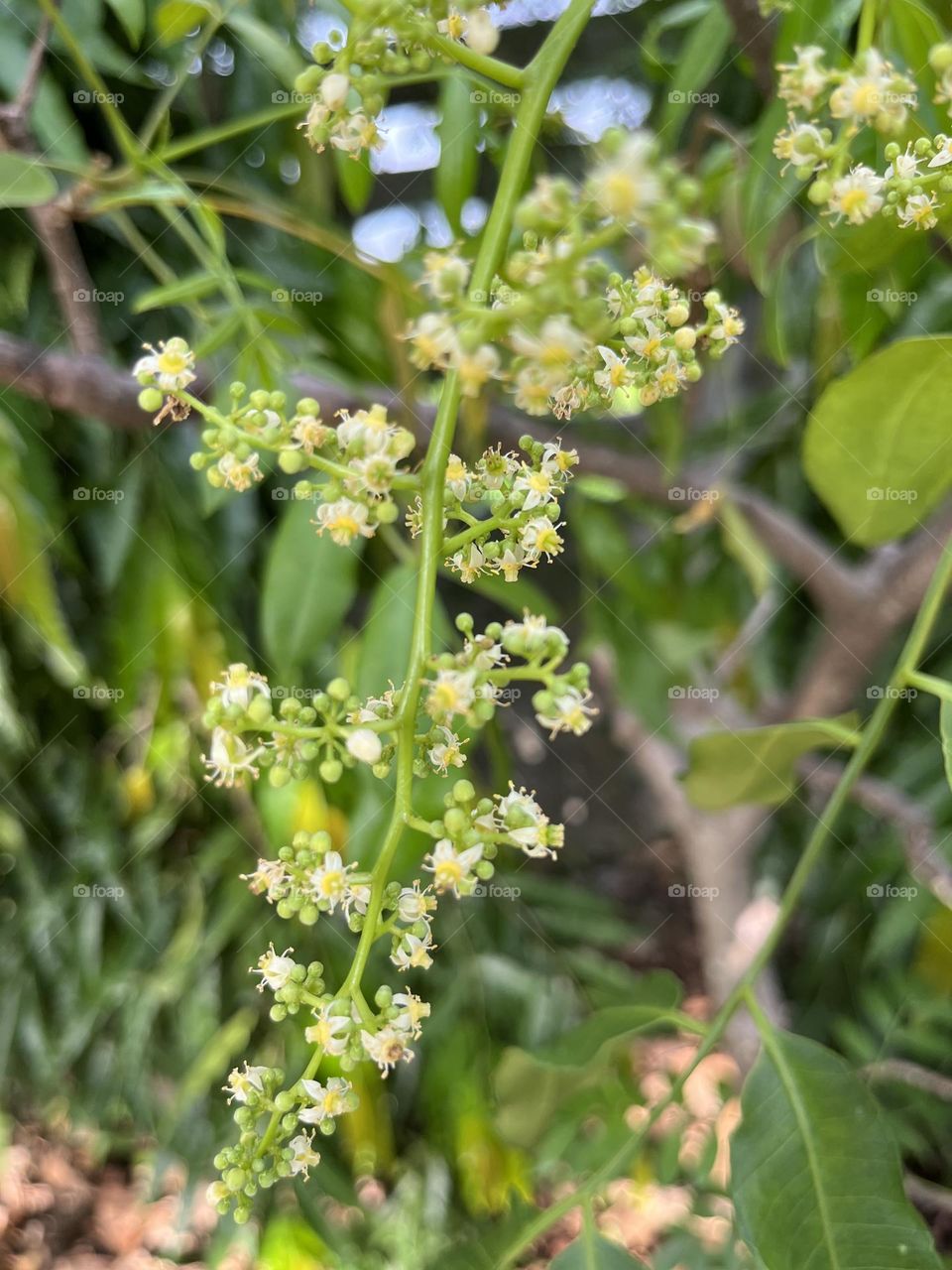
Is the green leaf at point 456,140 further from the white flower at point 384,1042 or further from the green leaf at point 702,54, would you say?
the white flower at point 384,1042

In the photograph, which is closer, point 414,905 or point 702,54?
point 414,905

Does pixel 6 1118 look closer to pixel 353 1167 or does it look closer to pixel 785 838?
pixel 353 1167

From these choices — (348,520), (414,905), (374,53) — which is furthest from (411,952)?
(374,53)

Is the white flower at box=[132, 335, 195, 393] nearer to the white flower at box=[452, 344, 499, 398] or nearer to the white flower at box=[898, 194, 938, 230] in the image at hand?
the white flower at box=[452, 344, 499, 398]

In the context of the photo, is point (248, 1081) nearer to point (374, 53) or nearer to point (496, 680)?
point (496, 680)

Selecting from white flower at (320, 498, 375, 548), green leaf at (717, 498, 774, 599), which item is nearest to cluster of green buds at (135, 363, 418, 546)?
white flower at (320, 498, 375, 548)

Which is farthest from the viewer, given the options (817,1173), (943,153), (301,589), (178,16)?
(301,589)

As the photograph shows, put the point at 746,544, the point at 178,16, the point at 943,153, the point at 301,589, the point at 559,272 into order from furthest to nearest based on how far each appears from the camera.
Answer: the point at 746,544
the point at 301,589
the point at 178,16
the point at 943,153
the point at 559,272

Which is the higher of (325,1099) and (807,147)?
(807,147)
